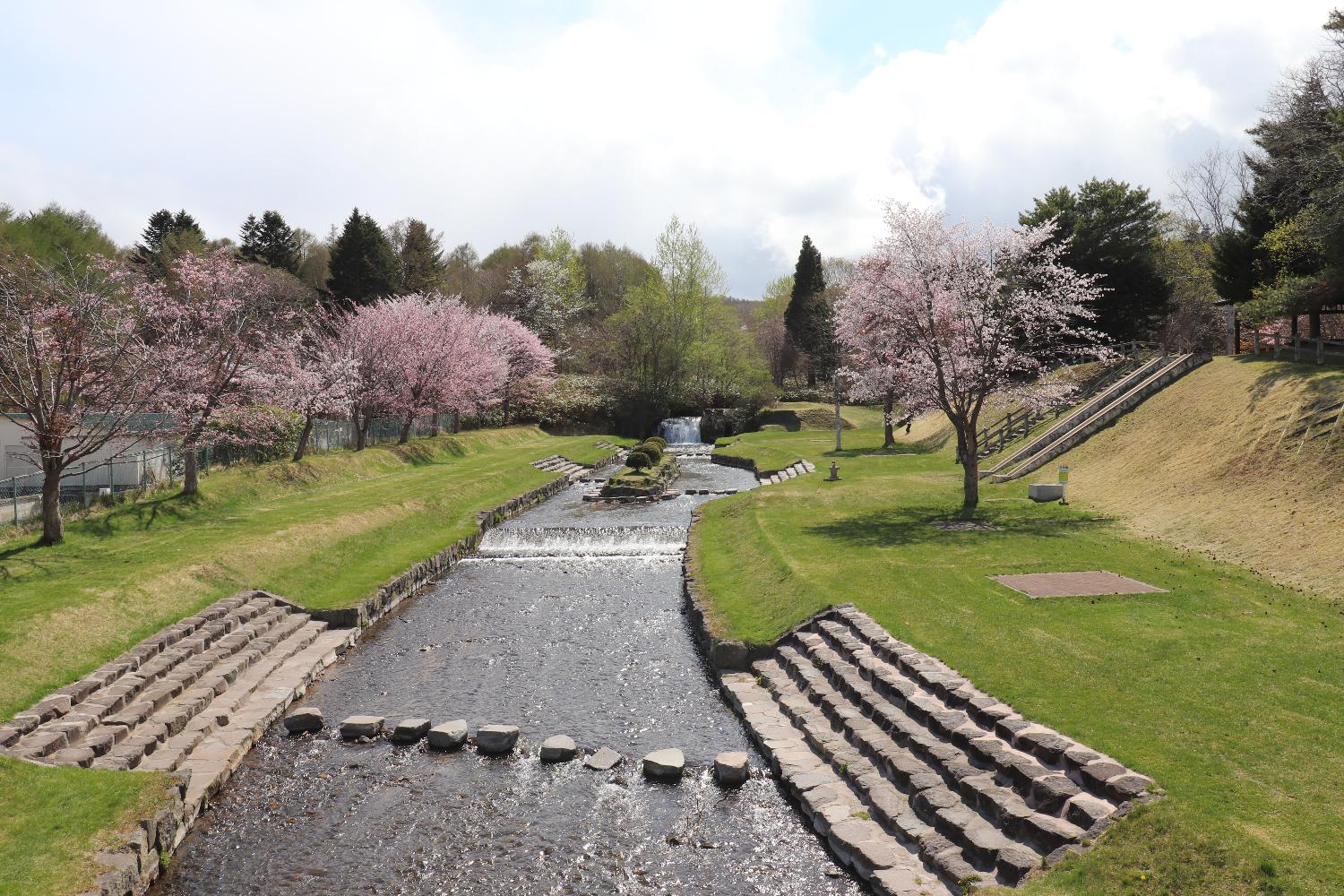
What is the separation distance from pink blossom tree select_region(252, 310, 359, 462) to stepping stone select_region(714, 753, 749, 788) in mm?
27038

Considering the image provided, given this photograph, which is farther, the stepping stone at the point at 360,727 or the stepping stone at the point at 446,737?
the stepping stone at the point at 360,727

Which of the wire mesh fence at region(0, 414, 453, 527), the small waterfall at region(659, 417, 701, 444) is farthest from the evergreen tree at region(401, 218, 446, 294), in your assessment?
the wire mesh fence at region(0, 414, 453, 527)

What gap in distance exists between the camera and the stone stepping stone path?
146ft

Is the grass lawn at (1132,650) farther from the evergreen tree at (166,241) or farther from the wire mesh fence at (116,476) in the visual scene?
the evergreen tree at (166,241)

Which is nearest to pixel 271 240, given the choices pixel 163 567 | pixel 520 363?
pixel 520 363

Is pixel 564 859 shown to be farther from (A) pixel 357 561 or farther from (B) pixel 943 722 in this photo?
(A) pixel 357 561

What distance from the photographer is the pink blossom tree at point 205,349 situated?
27.1 metres

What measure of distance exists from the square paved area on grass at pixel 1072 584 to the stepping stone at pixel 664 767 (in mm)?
9048

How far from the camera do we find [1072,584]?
1866 centimetres

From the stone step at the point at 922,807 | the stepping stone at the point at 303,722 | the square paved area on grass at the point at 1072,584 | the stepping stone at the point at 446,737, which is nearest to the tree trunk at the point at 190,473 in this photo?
the stepping stone at the point at 303,722

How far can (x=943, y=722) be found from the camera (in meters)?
12.2

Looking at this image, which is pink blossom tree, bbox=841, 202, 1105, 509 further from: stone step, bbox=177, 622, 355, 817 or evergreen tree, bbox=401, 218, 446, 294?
evergreen tree, bbox=401, 218, 446, 294

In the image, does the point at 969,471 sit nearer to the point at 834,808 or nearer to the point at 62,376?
the point at 834,808

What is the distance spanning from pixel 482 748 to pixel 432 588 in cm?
1189
